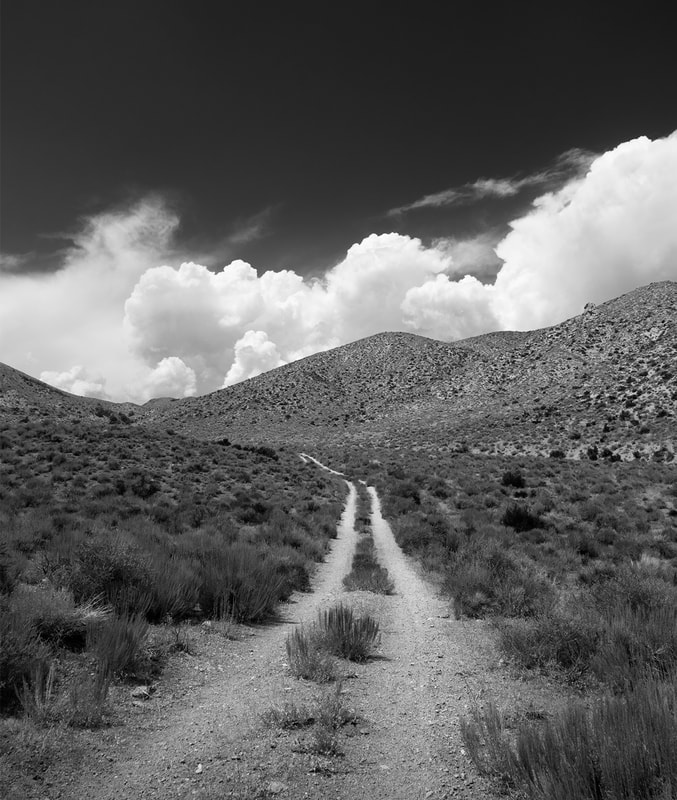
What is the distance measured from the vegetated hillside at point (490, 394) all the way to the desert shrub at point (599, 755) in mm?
46107

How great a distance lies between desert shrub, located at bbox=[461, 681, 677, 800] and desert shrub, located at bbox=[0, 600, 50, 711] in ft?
14.2

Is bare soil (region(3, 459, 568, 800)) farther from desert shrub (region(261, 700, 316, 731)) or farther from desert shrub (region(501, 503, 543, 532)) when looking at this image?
desert shrub (region(501, 503, 543, 532))

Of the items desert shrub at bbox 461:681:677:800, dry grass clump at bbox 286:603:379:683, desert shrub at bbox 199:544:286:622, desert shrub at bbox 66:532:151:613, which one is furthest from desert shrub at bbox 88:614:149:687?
desert shrub at bbox 461:681:677:800

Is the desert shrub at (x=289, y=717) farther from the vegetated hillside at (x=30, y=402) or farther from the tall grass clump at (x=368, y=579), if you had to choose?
the vegetated hillside at (x=30, y=402)

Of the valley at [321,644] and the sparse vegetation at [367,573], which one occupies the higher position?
the valley at [321,644]

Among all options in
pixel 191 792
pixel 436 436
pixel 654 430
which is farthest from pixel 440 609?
pixel 436 436

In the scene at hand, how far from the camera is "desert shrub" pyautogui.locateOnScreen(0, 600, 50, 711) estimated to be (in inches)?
169

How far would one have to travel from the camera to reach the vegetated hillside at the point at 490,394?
52.1 meters

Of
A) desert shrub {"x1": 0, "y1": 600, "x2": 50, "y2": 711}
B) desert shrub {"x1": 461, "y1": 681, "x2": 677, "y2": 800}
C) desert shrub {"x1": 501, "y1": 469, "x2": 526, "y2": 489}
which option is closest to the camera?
desert shrub {"x1": 461, "y1": 681, "x2": 677, "y2": 800}

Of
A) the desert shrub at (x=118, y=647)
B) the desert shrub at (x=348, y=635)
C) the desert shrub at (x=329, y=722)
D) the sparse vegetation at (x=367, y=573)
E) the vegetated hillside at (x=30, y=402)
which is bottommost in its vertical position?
the sparse vegetation at (x=367, y=573)

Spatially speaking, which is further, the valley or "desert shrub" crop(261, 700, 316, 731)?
"desert shrub" crop(261, 700, 316, 731)

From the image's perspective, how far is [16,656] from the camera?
14.7ft

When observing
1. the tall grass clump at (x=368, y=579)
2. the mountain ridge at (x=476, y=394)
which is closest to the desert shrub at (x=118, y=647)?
the tall grass clump at (x=368, y=579)

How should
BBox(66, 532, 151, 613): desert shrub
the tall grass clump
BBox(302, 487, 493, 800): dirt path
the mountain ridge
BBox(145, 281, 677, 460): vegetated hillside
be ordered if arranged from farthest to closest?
1. the mountain ridge
2. BBox(145, 281, 677, 460): vegetated hillside
3. the tall grass clump
4. BBox(66, 532, 151, 613): desert shrub
5. BBox(302, 487, 493, 800): dirt path
